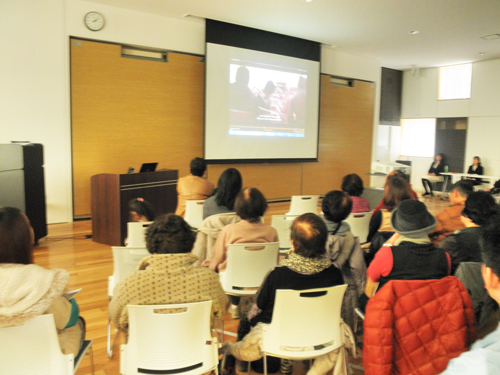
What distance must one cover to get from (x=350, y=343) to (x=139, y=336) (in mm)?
1071

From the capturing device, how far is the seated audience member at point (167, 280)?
1.77 metres

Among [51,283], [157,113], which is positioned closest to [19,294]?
[51,283]

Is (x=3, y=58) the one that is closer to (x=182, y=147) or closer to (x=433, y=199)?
(x=182, y=147)

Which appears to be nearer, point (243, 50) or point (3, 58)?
point (3, 58)

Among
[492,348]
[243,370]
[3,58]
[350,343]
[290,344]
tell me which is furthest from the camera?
[3,58]

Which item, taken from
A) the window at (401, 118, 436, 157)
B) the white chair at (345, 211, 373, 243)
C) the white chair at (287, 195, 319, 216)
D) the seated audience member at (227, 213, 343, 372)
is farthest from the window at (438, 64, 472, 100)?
the seated audience member at (227, 213, 343, 372)

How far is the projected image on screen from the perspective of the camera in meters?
8.05

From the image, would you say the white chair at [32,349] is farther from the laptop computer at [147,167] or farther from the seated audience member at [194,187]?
the laptop computer at [147,167]

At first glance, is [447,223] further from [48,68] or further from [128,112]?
[48,68]

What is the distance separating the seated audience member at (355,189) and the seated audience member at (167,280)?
2254 mm

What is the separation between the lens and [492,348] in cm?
83

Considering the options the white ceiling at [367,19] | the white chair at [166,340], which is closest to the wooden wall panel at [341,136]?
the white ceiling at [367,19]

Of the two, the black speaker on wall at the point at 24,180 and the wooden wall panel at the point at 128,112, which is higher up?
the wooden wall panel at the point at 128,112

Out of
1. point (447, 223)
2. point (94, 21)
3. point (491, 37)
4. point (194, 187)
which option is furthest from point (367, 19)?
point (447, 223)
